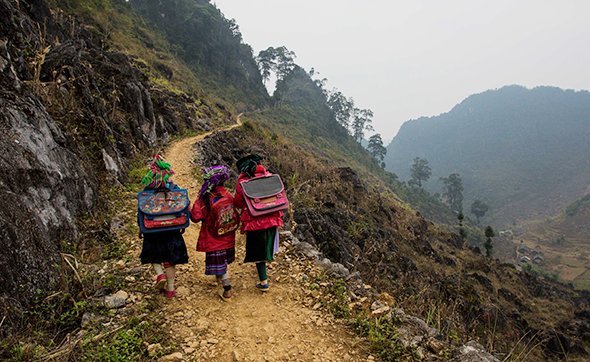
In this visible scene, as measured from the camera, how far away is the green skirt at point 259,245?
15.2 feet

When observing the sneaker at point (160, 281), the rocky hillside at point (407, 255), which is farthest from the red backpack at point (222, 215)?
the rocky hillside at point (407, 255)

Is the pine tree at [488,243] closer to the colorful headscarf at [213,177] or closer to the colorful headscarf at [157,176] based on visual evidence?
the colorful headscarf at [213,177]

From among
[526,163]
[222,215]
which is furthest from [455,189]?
[526,163]

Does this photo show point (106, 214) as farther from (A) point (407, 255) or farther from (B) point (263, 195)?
(A) point (407, 255)

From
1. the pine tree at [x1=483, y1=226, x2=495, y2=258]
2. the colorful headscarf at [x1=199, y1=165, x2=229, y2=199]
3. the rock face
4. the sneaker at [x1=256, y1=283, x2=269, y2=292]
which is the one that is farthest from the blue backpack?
the pine tree at [x1=483, y1=226, x2=495, y2=258]

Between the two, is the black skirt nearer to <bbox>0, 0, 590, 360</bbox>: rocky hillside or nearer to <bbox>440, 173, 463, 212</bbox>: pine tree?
<bbox>0, 0, 590, 360</bbox>: rocky hillside

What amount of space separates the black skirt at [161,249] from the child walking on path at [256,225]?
87cm

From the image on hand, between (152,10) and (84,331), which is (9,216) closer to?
(84,331)

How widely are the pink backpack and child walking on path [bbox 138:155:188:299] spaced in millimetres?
986

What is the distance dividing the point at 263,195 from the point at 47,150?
370cm

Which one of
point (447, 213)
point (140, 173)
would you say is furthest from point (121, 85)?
point (447, 213)

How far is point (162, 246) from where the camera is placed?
173 inches

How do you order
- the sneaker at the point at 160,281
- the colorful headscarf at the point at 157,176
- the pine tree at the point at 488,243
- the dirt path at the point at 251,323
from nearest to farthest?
1. the dirt path at the point at 251,323
2. the colorful headscarf at the point at 157,176
3. the sneaker at the point at 160,281
4. the pine tree at the point at 488,243

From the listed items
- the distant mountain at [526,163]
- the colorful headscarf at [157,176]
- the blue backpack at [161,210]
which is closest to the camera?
the blue backpack at [161,210]
